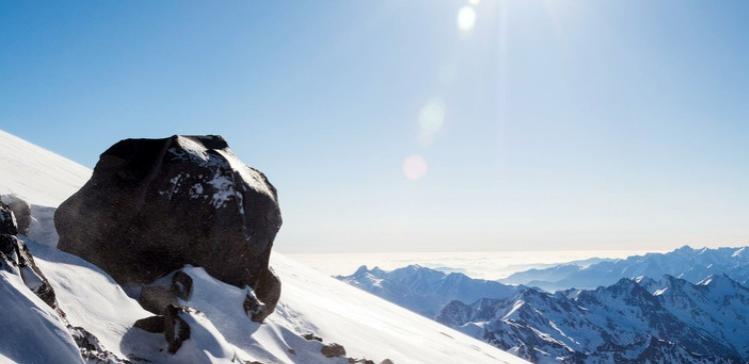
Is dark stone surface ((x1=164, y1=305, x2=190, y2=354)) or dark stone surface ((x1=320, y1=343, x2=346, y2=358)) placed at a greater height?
dark stone surface ((x1=164, y1=305, x2=190, y2=354))

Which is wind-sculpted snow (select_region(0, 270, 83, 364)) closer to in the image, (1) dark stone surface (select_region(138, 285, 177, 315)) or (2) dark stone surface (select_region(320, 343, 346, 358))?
(1) dark stone surface (select_region(138, 285, 177, 315))

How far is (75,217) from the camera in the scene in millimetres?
18359

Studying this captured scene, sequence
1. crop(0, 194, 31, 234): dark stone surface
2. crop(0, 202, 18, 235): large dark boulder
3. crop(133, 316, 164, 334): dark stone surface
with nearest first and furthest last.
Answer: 1. crop(0, 202, 18, 235): large dark boulder
2. crop(133, 316, 164, 334): dark stone surface
3. crop(0, 194, 31, 234): dark stone surface

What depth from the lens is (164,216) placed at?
59.6 ft

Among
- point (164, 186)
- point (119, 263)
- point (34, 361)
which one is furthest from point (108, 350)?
point (164, 186)

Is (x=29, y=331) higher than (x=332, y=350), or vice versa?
(x=29, y=331)

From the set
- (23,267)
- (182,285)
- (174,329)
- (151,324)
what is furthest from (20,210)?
(174,329)

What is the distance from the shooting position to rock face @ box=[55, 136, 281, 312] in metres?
18.0

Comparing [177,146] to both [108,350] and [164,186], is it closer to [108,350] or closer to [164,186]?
[164,186]

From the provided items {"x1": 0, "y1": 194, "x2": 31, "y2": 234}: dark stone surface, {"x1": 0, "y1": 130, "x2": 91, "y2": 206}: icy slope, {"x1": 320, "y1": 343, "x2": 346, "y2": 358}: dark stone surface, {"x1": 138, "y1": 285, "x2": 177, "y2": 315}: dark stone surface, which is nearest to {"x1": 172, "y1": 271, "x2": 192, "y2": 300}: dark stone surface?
{"x1": 138, "y1": 285, "x2": 177, "y2": 315}: dark stone surface

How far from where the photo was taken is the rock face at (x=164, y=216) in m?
18.0

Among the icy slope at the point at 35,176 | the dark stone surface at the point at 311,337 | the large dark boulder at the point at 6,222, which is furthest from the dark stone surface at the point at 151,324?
the icy slope at the point at 35,176

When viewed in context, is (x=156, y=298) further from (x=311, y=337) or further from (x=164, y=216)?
(x=311, y=337)

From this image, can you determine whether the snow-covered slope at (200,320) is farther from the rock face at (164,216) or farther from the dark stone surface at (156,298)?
the rock face at (164,216)
